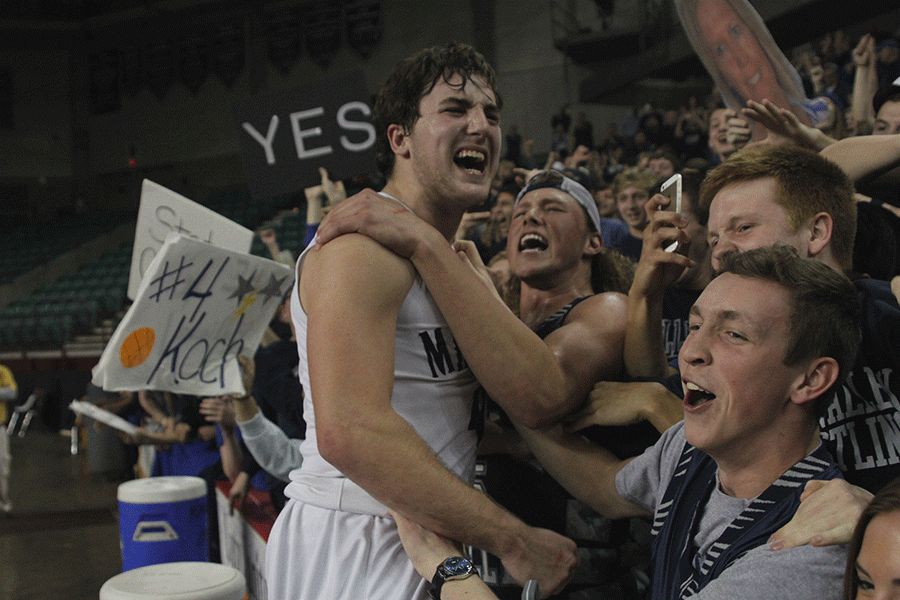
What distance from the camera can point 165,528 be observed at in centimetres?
386

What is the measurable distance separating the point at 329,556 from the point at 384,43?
1706cm

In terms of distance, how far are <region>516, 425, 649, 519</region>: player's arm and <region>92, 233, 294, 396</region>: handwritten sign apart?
1461 mm

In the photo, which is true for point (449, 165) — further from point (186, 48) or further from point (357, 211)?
point (186, 48)

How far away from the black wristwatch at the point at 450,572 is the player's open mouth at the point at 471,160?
2.83 ft

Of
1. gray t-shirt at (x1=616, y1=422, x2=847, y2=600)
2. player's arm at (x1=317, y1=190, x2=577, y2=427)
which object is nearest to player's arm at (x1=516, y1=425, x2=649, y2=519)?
player's arm at (x1=317, y1=190, x2=577, y2=427)

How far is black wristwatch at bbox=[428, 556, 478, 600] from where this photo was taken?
1513 mm

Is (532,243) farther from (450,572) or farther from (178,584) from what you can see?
(178,584)

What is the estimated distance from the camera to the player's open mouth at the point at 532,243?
98.0 inches

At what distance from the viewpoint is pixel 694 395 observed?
147 cm

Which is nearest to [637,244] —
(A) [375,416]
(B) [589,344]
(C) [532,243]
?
(C) [532,243]

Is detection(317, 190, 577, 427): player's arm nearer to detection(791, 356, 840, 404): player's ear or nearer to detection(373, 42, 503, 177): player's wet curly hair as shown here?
detection(373, 42, 503, 177): player's wet curly hair

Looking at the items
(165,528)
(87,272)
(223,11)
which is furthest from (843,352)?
(223,11)

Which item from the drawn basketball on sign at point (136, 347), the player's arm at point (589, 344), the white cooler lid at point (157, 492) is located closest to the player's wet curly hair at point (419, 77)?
the player's arm at point (589, 344)

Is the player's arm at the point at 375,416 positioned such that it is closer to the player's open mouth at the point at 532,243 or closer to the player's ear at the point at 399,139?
the player's ear at the point at 399,139
